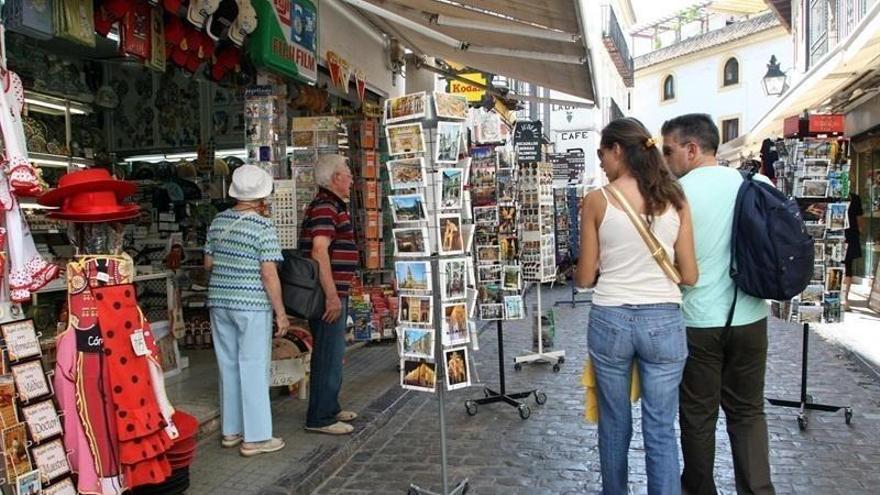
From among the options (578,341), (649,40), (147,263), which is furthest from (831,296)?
(649,40)

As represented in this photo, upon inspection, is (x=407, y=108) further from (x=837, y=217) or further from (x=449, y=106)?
(x=837, y=217)

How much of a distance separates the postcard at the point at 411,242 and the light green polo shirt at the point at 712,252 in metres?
1.31

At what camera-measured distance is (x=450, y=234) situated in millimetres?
3670

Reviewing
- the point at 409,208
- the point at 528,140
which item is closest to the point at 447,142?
the point at 409,208

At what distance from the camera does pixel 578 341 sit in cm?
846

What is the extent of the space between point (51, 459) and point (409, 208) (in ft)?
6.49

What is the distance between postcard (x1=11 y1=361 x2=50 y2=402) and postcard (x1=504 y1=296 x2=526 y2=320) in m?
3.84

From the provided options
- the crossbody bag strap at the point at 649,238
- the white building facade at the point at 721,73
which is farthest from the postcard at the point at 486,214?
the white building facade at the point at 721,73

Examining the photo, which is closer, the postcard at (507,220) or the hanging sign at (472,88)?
the postcard at (507,220)

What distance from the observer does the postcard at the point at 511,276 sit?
6.04 metres

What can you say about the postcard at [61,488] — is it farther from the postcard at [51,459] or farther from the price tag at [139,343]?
the price tag at [139,343]

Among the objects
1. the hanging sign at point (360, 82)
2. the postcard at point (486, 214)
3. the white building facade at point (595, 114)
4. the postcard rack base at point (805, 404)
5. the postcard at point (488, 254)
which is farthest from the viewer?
the white building facade at point (595, 114)

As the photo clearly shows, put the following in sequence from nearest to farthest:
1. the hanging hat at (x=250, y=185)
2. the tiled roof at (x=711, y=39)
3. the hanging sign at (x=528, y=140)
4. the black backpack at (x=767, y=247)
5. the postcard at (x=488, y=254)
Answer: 1. the black backpack at (x=767, y=247)
2. the hanging hat at (x=250, y=185)
3. the postcard at (x=488, y=254)
4. the hanging sign at (x=528, y=140)
5. the tiled roof at (x=711, y=39)

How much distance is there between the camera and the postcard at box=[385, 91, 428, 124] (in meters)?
3.57
